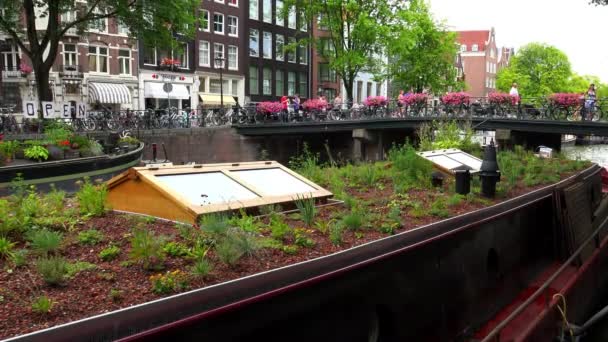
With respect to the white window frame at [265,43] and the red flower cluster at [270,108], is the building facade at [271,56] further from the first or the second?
the red flower cluster at [270,108]

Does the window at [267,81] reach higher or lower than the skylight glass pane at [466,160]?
higher

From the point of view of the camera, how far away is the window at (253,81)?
49.2 m

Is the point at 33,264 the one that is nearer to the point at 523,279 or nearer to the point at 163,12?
the point at 523,279

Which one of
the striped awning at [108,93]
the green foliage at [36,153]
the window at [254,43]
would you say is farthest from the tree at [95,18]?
the window at [254,43]

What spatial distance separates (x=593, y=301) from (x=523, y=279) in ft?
5.83

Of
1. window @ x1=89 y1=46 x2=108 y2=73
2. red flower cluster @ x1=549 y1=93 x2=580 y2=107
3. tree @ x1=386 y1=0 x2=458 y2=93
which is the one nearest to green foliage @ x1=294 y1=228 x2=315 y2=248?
red flower cluster @ x1=549 y1=93 x2=580 y2=107

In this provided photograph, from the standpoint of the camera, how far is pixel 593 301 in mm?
7316

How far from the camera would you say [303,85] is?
5488 centimetres

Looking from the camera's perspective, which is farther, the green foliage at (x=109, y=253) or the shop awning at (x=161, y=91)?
the shop awning at (x=161, y=91)

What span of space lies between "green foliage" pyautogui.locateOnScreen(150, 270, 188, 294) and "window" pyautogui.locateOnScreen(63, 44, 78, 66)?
125 feet

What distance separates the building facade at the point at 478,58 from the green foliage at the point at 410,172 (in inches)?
3690

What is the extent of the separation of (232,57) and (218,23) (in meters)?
3.08

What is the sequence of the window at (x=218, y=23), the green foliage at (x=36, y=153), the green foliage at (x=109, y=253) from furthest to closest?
the window at (x=218, y=23) → the green foliage at (x=36, y=153) → the green foliage at (x=109, y=253)

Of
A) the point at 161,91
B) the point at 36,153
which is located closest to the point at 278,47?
the point at 161,91
